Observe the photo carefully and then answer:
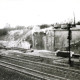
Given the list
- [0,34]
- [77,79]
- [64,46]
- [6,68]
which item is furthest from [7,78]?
[0,34]

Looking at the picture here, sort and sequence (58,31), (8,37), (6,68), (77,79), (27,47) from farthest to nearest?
(8,37) < (27,47) < (58,31) < (6,68) < (77,79)

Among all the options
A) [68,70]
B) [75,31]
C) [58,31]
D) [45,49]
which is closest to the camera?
[68,70]

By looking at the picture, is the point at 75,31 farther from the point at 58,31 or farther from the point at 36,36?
the point at 36,36

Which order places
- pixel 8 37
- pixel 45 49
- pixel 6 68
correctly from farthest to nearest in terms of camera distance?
1. pixel 8 37
2. pixel 45 49
3. pixel 6 68

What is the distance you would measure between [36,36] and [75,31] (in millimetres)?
8381

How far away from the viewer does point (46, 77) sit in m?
11.5

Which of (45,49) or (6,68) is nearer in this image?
(6,68)

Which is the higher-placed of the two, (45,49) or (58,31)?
(58,31)

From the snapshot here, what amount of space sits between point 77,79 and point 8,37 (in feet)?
101

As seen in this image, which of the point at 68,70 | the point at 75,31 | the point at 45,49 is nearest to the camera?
the point at 68,70

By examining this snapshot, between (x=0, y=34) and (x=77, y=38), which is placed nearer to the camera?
(x=77, y=38)

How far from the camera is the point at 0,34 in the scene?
41938mm

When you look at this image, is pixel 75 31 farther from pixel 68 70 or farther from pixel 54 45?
pixel 68 70

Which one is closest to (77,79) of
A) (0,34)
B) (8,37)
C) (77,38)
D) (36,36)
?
(77,38)
